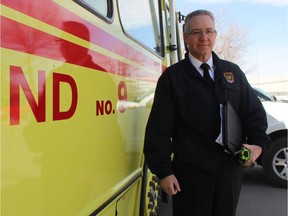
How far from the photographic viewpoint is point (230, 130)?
84.5 inches

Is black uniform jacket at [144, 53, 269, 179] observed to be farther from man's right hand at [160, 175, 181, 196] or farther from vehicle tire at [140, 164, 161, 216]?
vehicle tire at [140, 164, 161, 216]

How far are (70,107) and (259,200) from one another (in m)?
3.91

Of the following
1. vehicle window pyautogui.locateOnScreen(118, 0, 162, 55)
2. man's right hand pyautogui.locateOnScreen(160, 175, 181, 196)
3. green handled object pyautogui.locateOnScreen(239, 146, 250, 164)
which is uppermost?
vehicle window pyautogui.locateOnScreen(118, 0, 162, 55)

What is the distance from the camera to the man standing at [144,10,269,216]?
7.14ft

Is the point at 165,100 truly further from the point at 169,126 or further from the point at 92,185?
the point at 92,185

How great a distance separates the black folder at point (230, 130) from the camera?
2.11 m

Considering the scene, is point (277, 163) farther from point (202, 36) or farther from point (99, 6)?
point (99, 6)

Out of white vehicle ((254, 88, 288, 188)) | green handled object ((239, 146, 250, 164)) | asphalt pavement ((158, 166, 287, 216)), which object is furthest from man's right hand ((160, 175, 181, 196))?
white vehicle ((254, 88, 288, 188))

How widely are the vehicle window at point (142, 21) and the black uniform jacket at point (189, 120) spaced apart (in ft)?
1.64

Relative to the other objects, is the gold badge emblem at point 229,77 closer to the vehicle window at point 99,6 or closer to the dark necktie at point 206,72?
the dark necktie at point 206,72

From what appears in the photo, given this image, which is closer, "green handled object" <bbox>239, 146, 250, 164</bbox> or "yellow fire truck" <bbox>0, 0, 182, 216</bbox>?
"yellow fire truck" <bbox>0, 0, 182, 216</bbox>

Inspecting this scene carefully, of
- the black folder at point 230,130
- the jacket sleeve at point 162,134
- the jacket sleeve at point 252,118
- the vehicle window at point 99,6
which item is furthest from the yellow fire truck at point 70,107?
the jacket sleeve at point 252,118

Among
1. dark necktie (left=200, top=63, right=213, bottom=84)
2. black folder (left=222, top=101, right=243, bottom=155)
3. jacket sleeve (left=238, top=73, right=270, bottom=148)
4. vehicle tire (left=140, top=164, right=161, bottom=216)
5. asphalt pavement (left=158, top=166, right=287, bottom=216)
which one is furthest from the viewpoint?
asphalt pavement (left=158, top=166, right=287, bottom=216)

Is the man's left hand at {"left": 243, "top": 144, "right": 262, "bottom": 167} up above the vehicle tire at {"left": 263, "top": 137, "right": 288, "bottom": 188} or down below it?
above
